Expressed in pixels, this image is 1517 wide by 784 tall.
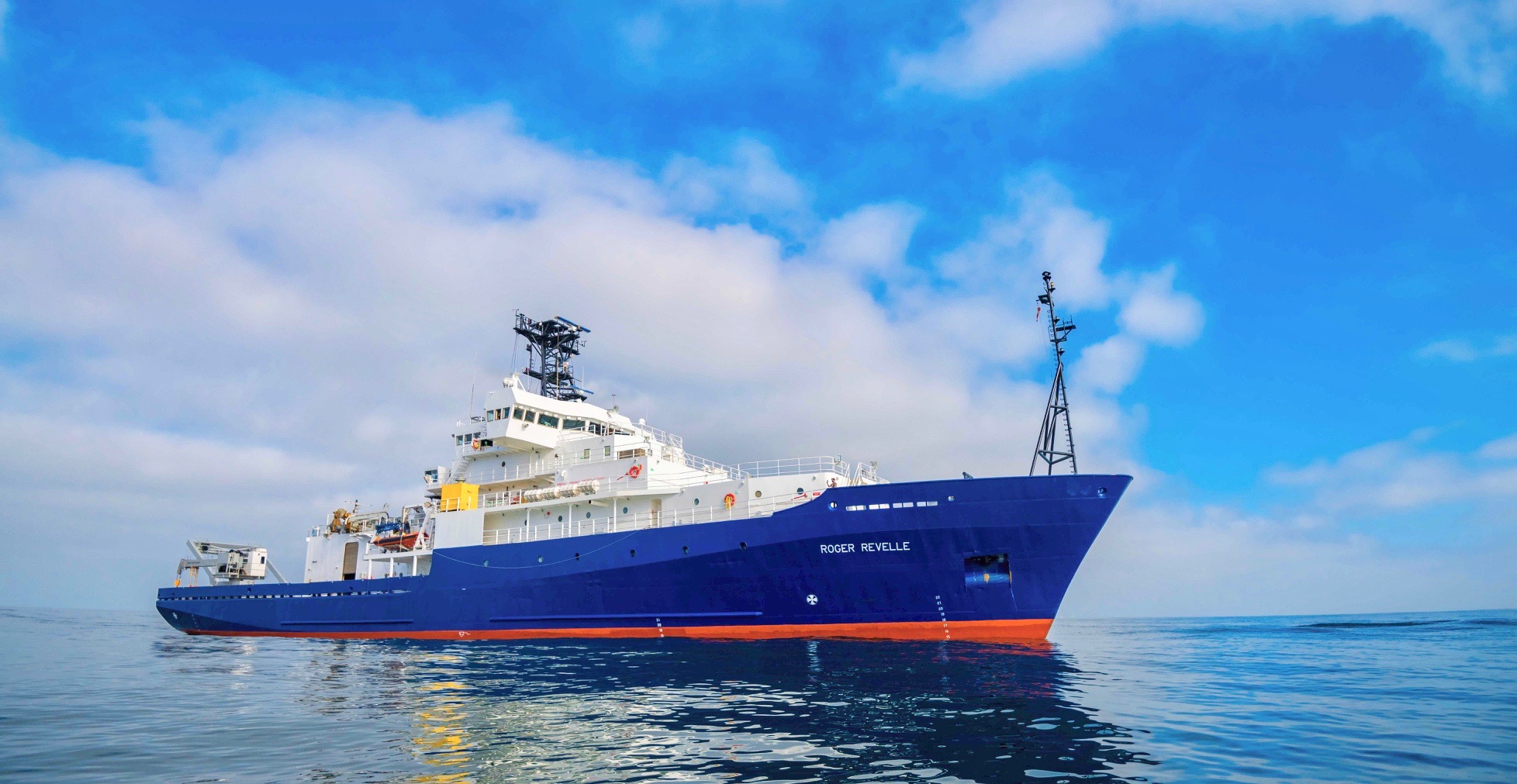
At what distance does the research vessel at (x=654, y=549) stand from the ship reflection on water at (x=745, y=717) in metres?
2.98

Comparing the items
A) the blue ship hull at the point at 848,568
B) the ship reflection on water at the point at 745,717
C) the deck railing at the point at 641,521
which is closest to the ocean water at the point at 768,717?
the ship reflection on water at the point at 745,717

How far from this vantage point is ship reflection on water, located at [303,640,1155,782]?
732cm

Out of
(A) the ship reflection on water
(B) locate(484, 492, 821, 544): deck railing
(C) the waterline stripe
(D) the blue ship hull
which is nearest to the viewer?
(A) the ship reflection on water

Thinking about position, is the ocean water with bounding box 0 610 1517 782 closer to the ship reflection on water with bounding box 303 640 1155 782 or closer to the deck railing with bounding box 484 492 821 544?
the ship reflection on water with bounding box 303 640 1155 782

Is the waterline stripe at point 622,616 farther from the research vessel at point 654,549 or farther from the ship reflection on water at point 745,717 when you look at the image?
the ship reflection on water at point 745,717

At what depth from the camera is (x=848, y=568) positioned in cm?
2038

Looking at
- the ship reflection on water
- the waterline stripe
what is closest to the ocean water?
the ship reflection on water

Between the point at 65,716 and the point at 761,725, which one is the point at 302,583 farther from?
the point at 761,725

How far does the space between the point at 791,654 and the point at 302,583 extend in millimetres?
23661

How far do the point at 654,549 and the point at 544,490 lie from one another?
6022 mm

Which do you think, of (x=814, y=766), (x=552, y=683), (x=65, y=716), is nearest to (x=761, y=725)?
(x=814, y=766)

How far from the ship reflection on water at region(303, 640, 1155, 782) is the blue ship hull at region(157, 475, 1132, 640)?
2632mm

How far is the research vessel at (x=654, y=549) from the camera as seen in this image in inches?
778

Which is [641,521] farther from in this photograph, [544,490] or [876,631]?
[876,631]
